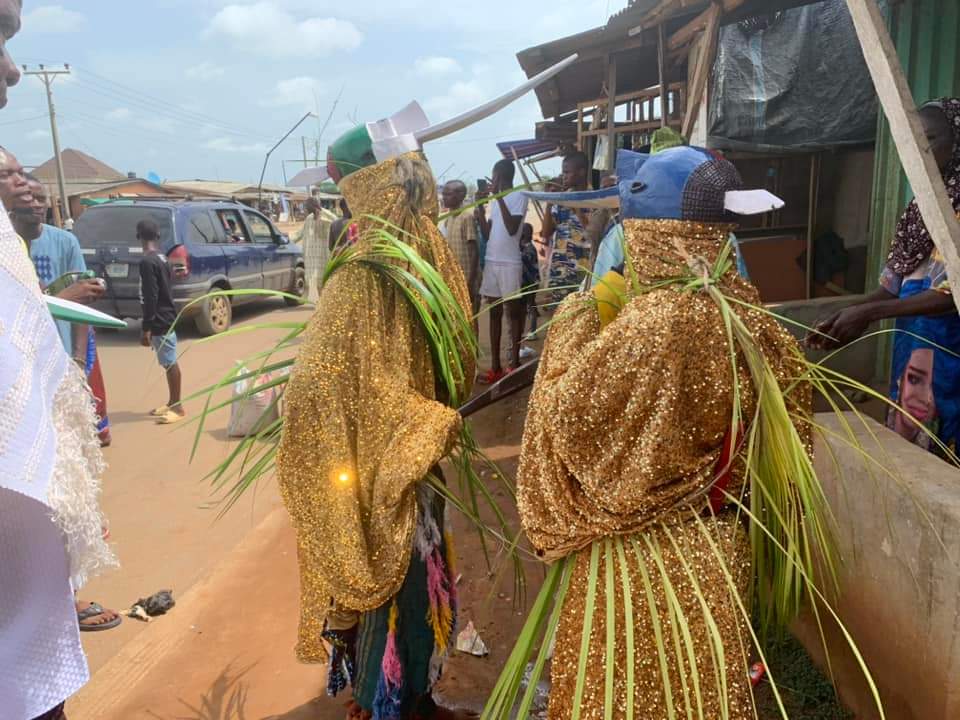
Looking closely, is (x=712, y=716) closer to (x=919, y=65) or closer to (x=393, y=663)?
(x=393, y=663)

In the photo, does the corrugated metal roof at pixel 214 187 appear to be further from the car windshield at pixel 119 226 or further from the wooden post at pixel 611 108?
the wooden post at pixel 611 108

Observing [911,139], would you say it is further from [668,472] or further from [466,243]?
[466,243]

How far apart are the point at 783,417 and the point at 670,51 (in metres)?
5.29

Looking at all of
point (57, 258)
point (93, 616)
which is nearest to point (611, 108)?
point (57, 258)

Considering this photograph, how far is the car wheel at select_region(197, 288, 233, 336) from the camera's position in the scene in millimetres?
9953

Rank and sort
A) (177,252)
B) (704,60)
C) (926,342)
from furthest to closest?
(177,252), (704,60), (926,342)

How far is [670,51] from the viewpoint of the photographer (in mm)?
5871

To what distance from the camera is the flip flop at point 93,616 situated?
3260mm

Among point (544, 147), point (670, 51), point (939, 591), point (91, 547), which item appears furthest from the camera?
point (544, 147)

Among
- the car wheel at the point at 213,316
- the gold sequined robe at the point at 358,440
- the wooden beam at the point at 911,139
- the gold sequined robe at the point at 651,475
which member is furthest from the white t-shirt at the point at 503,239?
the gold sequined robe at the point at 651,475

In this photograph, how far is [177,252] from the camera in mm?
9219

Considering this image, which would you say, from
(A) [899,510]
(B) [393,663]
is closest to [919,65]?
(A) [899,510]

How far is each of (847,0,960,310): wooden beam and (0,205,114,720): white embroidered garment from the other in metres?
1.80

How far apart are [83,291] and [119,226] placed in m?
7.54
